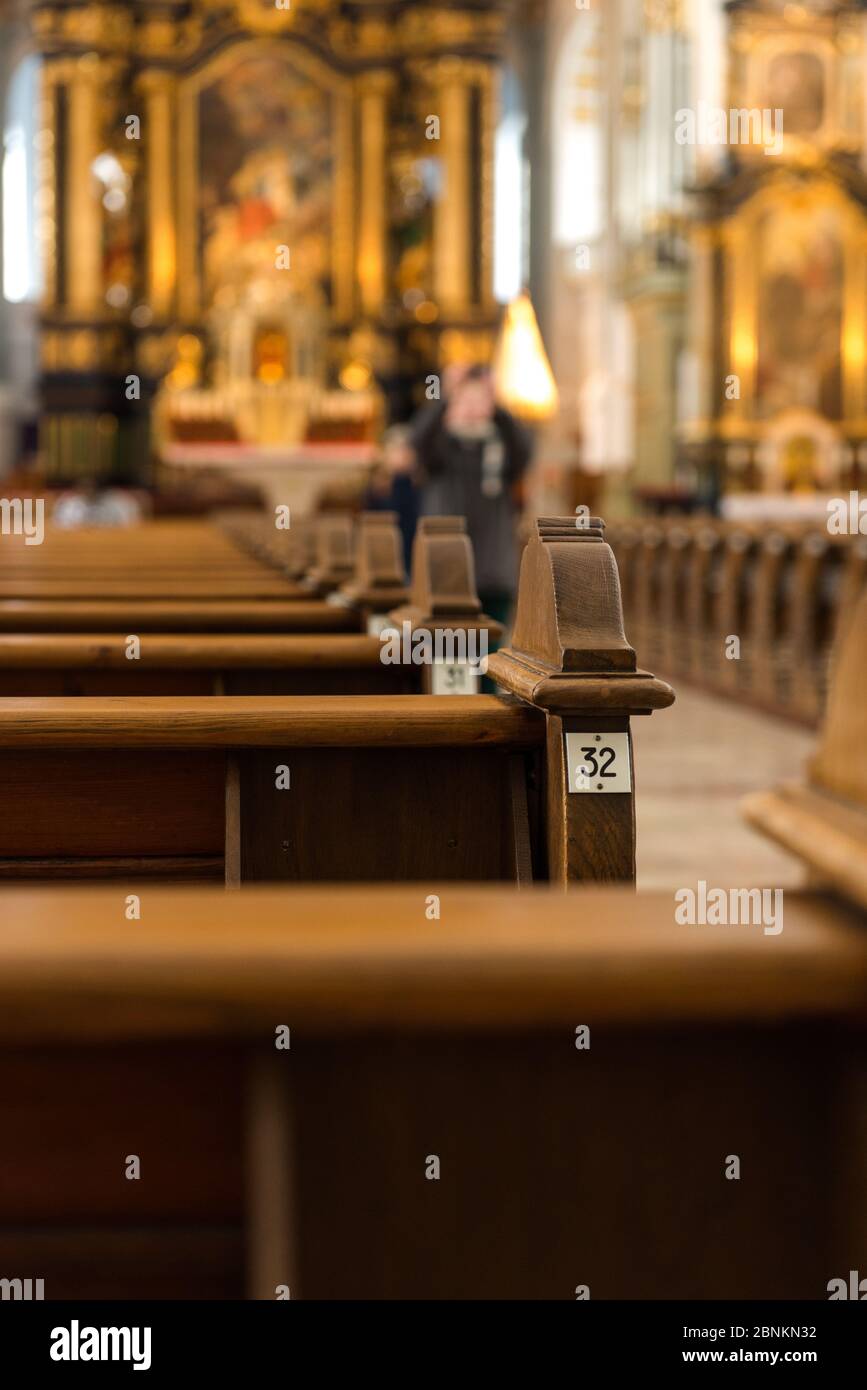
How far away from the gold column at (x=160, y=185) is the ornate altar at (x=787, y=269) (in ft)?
22.9

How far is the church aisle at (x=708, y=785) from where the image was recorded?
467 cm

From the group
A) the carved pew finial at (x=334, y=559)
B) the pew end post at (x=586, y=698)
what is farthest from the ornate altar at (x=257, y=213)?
the pew end post at (x=586, y=698)

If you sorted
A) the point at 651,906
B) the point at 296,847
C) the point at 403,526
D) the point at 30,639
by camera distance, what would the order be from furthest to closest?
1. the point at 403,526
2. the point at 30,639
3. the point at 296,847
4. the point at 651,906

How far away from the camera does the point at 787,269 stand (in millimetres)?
15867

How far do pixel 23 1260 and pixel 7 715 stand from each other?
0.92 metres

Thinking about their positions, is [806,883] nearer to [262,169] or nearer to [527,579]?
[527,579]

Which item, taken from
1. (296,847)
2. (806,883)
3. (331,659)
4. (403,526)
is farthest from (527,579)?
(403,526)

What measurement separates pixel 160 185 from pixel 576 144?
5383mm

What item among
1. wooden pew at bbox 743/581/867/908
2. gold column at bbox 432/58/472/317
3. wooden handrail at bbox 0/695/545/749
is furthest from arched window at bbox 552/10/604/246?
wooden pew at bbox 743/581/867/908

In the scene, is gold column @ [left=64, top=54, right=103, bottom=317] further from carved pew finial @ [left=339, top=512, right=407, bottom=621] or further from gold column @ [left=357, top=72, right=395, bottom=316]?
carved pew finial @ [left=339, top=512, right=407, bottom=621]

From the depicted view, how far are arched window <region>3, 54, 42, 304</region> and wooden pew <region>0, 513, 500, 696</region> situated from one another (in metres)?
21.5

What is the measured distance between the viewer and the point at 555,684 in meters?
1.75
